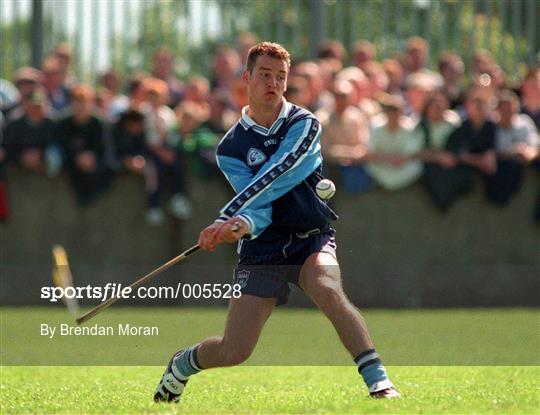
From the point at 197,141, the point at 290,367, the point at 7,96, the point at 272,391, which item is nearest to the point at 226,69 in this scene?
the point at 197,141

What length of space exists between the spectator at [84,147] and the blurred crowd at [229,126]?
0.04 ft

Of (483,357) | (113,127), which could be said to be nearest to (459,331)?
(483,357)

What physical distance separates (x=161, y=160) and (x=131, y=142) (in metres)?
0.39

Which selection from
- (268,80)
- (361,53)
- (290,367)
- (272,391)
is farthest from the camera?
(361,53)

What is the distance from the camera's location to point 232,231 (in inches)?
333

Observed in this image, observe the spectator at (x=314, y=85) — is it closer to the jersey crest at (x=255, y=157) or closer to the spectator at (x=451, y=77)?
the spectator at (x=451, y=77)

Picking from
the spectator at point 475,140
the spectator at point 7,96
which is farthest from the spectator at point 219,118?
the spectator at point 475,140

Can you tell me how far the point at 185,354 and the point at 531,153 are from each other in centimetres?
958

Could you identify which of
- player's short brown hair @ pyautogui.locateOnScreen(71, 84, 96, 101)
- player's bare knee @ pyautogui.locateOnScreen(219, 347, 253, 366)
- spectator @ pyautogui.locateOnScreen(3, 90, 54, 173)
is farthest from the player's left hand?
spectator @ pyautogui.locateOnScreen(3, 90, 54, 173)

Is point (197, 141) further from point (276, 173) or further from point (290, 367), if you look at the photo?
point (276, 173)

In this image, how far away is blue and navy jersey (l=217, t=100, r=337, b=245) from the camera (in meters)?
8.64

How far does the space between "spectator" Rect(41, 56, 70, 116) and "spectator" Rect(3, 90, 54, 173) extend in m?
0.35

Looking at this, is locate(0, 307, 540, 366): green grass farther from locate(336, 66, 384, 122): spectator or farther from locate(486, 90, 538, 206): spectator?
locate(336, 66, 384, 122): spectator

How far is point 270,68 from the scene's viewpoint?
874 cm
